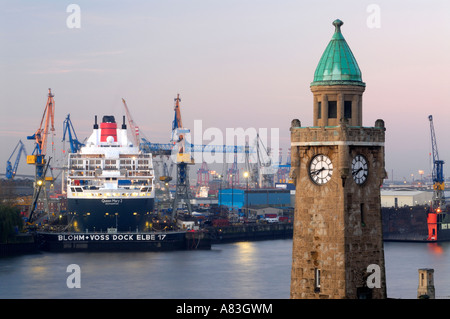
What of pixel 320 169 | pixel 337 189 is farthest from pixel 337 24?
pixel 337 189

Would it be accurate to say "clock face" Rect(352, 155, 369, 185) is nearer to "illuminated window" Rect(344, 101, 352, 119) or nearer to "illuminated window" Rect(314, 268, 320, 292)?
→ "illuminated window" Rect(344, 101, 352, 119)

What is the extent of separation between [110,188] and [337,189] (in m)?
89.7

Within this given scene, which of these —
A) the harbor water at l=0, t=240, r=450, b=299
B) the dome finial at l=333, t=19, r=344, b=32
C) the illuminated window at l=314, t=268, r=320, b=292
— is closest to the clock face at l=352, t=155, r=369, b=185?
the illuminated window at l=314, t=268, r=320, b=292

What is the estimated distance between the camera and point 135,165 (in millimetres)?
115062

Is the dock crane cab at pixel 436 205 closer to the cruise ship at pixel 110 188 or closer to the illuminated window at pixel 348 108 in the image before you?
the cruise ship at pixel 110 188

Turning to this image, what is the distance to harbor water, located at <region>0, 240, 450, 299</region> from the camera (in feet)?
227

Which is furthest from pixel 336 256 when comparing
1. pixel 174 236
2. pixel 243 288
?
pixel 174 236

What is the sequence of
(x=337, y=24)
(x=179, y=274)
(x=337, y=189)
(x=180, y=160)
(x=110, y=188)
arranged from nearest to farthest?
1. (x=337, y=189)
2. (x=337, y=24)
3. (x=179, y=274)
4. (x=110, y=188)
5. (x=180, y=160)

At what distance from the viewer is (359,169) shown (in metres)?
23.5

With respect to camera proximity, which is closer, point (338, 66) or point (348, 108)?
point (338, 66)

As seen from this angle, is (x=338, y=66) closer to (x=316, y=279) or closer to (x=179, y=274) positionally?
(x=316, y=279)

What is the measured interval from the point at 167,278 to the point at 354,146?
58035 mm
